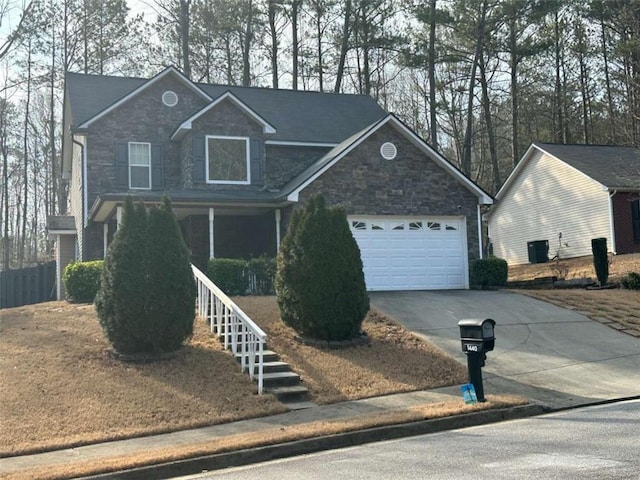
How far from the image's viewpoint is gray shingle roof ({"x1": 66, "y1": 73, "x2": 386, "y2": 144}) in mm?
22641

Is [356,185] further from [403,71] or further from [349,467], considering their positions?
[403,71]

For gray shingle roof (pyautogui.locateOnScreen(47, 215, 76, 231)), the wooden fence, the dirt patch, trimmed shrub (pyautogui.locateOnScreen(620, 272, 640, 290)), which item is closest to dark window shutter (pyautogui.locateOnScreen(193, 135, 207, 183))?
gray shingle roof (pyautogui.locateOnScreen(47, 215, 76, 231))

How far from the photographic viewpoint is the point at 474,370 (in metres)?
9.35

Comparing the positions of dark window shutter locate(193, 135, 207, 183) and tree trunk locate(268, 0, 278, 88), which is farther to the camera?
tree trunk locate(268, 0, 278, 88)

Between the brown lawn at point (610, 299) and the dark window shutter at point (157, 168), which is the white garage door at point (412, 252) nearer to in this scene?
the brown lawn at point (610, 299)

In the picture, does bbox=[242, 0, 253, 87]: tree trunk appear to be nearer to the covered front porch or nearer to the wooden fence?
the wooden fence

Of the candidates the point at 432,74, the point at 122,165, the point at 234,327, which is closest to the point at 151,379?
the point at 234,327

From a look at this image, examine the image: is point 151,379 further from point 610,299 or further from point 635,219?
point 635,219

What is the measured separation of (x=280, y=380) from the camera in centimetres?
1055

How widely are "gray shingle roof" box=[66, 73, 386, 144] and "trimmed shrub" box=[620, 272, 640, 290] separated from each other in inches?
398

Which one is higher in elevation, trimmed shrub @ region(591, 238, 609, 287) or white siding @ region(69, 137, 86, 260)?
white siding @ region(69, 137, 86, 260)

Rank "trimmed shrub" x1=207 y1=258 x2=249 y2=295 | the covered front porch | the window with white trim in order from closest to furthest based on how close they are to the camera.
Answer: "trimmed shrub" x1=207 y1=258 x2=249 y2=295 < the covered front porch < the window with white trim

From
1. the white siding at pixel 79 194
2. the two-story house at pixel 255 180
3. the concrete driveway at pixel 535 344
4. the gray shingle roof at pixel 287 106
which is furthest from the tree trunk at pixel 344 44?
the concrete driveway at pixel 535 344

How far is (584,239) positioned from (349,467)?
81.3ft
